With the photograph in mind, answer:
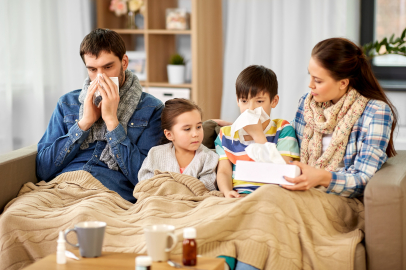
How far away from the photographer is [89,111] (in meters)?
1.96

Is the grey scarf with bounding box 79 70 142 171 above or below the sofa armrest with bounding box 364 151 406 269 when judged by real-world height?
above

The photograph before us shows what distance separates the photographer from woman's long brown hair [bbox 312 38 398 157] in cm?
176

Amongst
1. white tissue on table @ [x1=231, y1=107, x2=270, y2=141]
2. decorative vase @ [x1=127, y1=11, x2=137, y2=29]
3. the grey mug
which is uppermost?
decorative vase @ [x1=127, y1=11, x2=137, y2=29]

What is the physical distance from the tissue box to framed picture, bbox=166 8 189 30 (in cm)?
239

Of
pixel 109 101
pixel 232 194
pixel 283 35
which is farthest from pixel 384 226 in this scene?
pixel 283 35

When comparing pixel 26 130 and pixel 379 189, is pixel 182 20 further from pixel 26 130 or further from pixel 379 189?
pixel 379 189

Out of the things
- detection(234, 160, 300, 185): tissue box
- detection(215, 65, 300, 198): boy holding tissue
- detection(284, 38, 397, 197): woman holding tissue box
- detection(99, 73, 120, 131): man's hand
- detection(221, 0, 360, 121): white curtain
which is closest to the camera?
detection(234, 160, 300, 185): tissue box

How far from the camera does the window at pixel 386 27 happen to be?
11.6 feet

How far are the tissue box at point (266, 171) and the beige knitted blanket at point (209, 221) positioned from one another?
0.15 ft

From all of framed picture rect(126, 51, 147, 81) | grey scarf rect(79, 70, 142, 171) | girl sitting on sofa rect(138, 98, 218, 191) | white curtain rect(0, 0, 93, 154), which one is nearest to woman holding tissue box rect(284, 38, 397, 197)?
girl sitting on sofa rect(138, 98, 218, 191)

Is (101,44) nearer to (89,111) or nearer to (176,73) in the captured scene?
(89,111)

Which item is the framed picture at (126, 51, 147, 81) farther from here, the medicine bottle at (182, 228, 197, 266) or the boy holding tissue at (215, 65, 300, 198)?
the medicine bottle at (182, 228, 197, 266)

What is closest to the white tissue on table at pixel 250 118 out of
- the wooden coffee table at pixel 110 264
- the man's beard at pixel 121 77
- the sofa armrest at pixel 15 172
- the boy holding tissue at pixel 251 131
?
the boy holding tissue at pixel 251 131

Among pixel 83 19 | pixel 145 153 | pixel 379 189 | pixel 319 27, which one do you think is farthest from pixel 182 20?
pixel 379 189
